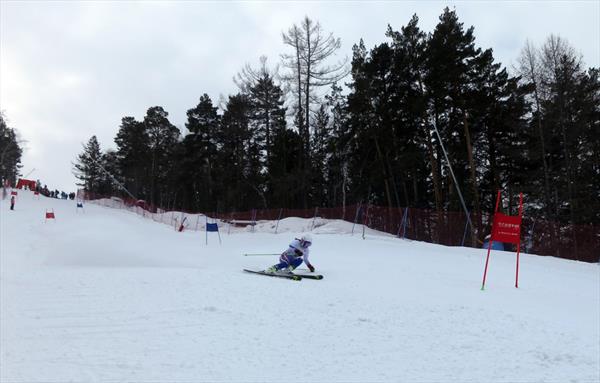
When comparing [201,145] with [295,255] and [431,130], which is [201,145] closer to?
[431,130]

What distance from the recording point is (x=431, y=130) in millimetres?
34969

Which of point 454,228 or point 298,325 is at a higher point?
point 454,228

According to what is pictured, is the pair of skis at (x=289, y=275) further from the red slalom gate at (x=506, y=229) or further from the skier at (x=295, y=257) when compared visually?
the red slalom gate at (x=506, y=229)

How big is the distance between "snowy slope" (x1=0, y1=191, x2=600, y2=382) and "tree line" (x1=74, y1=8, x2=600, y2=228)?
15.8 meters

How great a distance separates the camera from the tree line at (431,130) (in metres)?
28.0

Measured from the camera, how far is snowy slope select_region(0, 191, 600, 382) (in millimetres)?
5719

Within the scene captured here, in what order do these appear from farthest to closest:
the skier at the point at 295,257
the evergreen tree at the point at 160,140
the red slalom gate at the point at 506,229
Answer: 1. the evergreen tree at the point at 160,140
2. the skier at the point at 295,257
3. the red slalom gate at the point at 506,229

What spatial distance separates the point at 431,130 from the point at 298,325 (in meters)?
29.9

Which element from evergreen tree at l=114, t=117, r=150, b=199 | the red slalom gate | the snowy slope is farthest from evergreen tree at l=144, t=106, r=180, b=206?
the red slalom gate

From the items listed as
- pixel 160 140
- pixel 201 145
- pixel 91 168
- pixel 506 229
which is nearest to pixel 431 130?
pixel 506 229

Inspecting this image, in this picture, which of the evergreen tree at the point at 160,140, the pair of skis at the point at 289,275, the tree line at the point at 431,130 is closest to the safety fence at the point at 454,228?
the tree line at the point at 431,130

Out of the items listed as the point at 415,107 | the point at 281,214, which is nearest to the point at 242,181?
the point at 281,214

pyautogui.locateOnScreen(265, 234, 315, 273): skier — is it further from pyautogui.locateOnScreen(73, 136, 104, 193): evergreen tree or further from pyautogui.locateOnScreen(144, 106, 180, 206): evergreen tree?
pyautogui.locateOnScreen(73, 136, 104, 193): evergreen tree

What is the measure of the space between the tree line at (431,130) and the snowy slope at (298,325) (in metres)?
15.8
